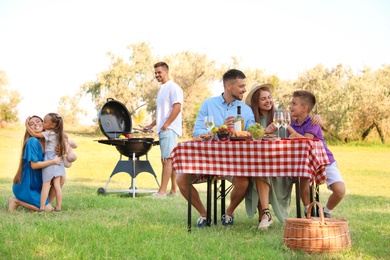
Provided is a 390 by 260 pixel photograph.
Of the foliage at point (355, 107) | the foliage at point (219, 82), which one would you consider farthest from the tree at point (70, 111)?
the foliage at point (355, 107)

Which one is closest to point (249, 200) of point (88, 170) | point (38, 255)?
point (38, 255)

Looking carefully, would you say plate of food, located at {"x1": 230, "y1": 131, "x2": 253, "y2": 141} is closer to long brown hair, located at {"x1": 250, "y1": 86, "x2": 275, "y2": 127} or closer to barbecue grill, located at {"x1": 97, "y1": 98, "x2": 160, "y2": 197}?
long brown hair, located at {"x1": 250, "y1": 86, "x2": 275, "y2": 127}

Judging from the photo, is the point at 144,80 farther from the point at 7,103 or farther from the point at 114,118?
the point at 114,118

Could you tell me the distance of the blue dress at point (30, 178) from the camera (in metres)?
6.83

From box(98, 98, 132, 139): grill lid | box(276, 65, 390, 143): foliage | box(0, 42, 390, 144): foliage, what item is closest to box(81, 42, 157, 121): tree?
box(0, 42, 390, 144): foliage

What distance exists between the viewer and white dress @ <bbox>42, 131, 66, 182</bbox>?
681 centimetres

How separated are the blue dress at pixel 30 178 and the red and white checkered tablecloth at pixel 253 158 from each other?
213 cm

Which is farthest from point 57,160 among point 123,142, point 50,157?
point 123,142

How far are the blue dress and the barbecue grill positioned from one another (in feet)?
5.54

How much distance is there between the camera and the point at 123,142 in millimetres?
8688

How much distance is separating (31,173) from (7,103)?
30200 mm

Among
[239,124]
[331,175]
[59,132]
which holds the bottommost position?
[331,175]

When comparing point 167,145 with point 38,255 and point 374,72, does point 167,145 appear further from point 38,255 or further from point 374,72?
point 374,72

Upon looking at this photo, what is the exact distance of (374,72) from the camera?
33750 mm
